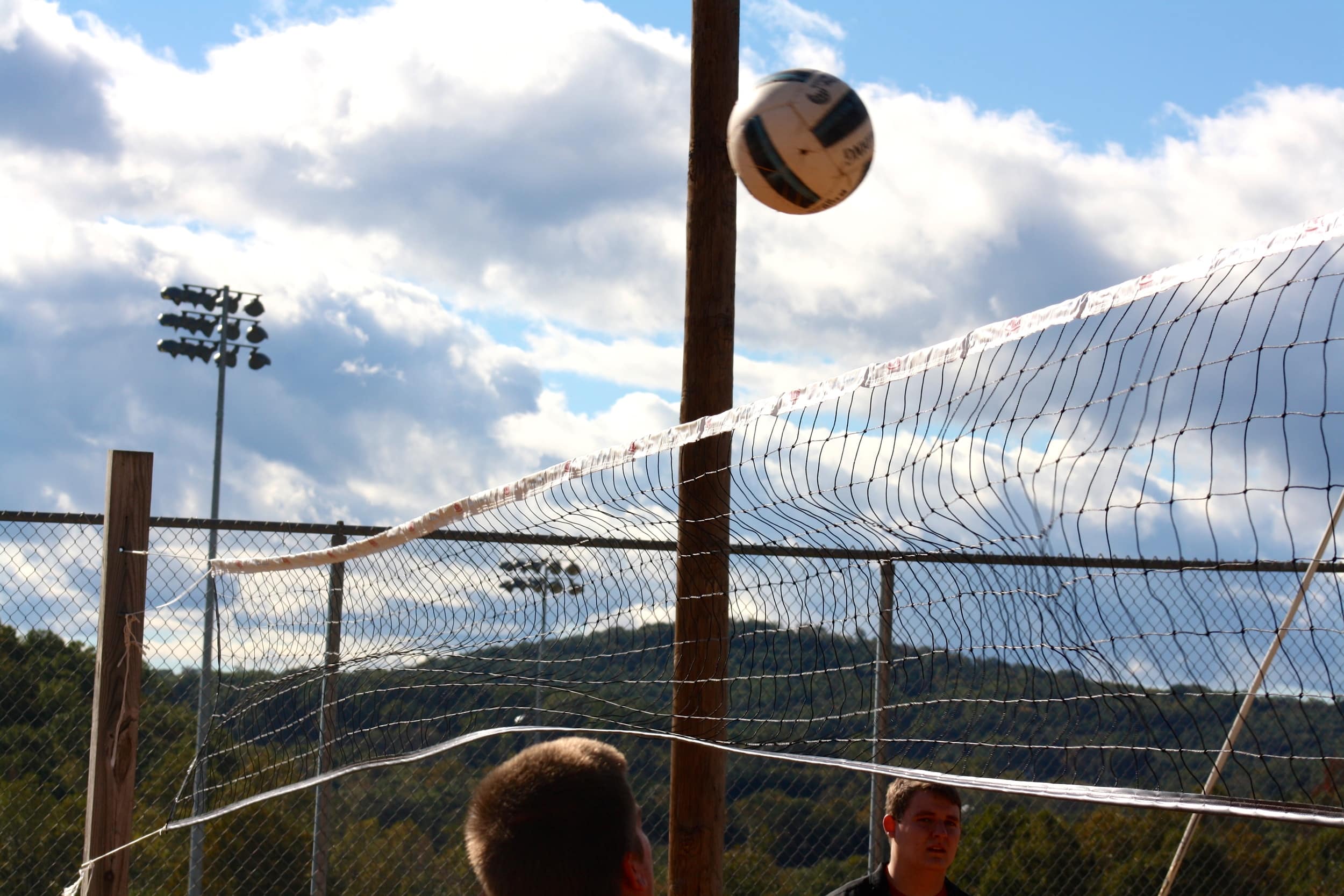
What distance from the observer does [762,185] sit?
4.36 metres

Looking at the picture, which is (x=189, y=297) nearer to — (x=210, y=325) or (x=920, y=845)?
(x=210, y=325)

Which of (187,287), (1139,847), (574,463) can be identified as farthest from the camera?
(187,287)

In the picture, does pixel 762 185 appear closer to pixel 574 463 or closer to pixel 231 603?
pixel 574 463

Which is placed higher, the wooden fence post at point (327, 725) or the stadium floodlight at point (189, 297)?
the stadium floodlight at point (189, 297)

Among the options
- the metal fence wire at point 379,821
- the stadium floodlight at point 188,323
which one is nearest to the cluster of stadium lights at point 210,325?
the stadium floodlight at point 188,323

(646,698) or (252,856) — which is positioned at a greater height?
(646,698)

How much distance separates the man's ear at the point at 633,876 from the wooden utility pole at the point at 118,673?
454 centimetres

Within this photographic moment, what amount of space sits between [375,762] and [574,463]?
63.0 inches

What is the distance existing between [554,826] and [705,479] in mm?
2779

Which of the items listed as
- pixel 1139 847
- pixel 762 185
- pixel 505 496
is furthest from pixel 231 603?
pixel 1139 847

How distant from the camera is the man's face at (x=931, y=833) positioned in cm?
431

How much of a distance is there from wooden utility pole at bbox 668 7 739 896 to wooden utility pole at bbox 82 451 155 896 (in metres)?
2.70

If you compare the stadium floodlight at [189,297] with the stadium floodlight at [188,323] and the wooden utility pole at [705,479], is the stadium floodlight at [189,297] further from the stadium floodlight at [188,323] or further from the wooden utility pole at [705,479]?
the wooden utility pole at [705,479]

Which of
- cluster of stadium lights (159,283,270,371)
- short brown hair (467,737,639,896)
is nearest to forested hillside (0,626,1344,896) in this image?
short brown hair (467,737,639,896)
